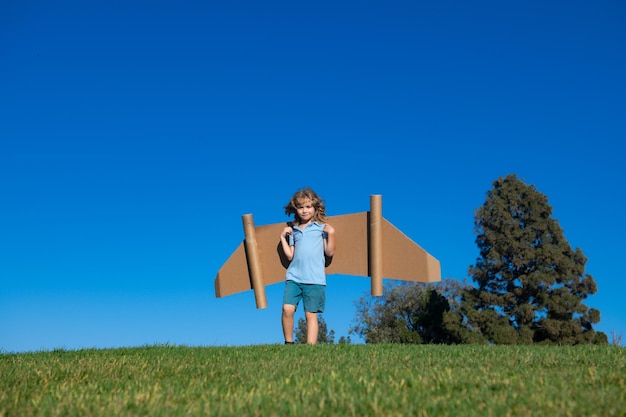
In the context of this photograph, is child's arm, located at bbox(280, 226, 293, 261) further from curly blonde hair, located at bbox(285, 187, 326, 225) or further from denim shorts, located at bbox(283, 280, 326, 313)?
denim shorts, located at bbox(283, 280, 326, 313)

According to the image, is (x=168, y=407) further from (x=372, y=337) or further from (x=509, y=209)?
(x=372, y=337)

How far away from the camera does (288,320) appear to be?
10.5 meters

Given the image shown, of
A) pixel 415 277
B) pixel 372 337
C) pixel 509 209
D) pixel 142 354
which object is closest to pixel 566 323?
pixel 509 209

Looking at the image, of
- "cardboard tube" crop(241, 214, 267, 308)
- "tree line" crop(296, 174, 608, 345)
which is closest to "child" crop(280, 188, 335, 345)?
"cardboard tube" crop(241, 214, 267, 308)

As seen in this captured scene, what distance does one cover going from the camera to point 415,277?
11273mm

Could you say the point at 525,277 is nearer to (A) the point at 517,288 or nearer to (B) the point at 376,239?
(A) the point at 517,288

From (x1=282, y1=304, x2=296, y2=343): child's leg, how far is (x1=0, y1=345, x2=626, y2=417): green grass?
7.11ft

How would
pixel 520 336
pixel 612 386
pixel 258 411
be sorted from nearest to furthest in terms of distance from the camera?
1. pixel 258 411
2. pixel 612 386
3. pixel 520 336

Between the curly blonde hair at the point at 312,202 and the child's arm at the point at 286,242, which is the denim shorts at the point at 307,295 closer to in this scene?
the child's arm at the point at 286,242

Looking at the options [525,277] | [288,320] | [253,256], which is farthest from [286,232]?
[525,277]

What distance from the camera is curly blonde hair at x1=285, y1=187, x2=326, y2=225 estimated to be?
1117cm

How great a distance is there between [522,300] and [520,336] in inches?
68.1

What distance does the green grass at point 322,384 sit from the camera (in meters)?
4.30

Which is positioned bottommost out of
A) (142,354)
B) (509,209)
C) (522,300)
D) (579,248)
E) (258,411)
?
(258,411)
